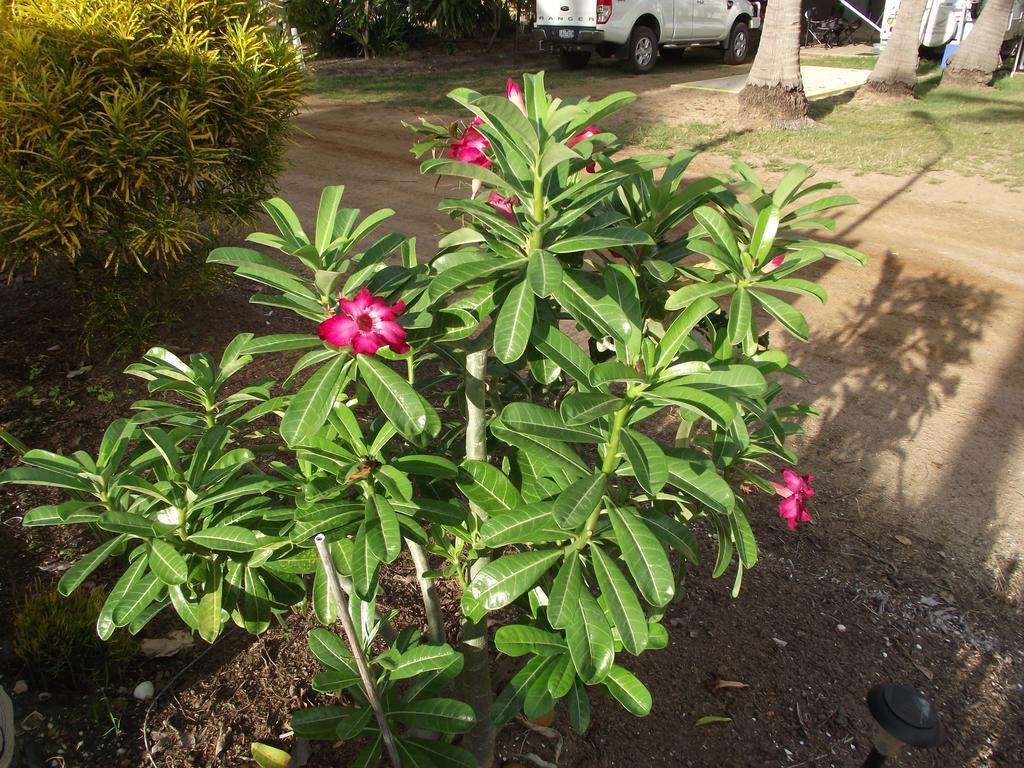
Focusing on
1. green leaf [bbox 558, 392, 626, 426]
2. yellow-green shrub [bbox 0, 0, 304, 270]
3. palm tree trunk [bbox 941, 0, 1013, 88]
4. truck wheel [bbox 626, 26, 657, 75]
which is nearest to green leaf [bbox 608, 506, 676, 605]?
green leaf [bbox 558, 392, 626, 426]

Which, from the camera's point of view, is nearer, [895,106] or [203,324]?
[203,324]

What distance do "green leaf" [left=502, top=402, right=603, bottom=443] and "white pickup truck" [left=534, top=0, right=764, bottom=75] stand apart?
45.7ft

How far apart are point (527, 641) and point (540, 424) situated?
1.78 ft

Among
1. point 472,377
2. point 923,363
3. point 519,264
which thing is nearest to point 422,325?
point 519,264

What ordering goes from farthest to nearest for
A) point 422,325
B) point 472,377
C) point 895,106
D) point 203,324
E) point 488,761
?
point 895,106 < point 203,324 < point 488,761 < point 472,377 < point 422,325

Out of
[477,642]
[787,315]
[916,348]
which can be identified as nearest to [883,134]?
[916,348]

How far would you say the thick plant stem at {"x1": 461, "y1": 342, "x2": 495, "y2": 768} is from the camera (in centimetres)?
167

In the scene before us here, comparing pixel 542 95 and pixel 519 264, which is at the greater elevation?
pixel 542 95

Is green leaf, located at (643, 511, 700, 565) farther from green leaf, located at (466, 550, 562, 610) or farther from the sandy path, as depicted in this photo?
the sandy path

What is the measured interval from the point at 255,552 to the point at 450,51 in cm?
1808

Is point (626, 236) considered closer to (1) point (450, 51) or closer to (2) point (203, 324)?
(2) point (203, 324)

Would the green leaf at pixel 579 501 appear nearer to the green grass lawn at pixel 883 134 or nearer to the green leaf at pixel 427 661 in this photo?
the green leaf at pixel 427 661

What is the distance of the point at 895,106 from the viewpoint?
38.0 ft

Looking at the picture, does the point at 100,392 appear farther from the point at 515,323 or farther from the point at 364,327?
the point at 515,323
